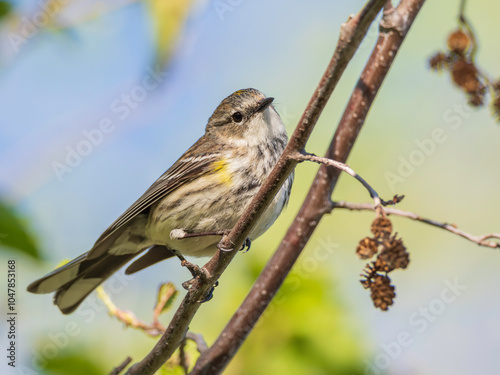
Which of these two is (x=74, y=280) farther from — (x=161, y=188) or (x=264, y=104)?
(x=264, y=104)

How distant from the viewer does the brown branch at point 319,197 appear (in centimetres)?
227

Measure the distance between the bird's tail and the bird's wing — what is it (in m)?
0.08

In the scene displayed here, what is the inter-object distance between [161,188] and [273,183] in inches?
85.1

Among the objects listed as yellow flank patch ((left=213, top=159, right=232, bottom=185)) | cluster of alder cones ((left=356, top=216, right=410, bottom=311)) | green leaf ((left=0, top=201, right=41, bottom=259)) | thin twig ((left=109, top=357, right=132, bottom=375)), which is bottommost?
thin twig ((left=109, top=357, right=132, bottom=375))

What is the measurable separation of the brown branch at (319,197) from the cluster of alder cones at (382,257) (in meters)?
0.56

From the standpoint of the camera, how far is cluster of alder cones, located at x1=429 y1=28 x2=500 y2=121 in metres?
1.99

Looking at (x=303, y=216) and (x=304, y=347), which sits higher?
(x=303, y=216)

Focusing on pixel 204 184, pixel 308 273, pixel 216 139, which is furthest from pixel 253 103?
pixel 308 273

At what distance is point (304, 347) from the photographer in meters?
2.98

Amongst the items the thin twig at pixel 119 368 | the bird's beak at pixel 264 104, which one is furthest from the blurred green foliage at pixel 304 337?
the bird's beak at pixel 264 104

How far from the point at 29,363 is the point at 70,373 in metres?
0.20

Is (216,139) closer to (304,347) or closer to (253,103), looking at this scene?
(253,103)

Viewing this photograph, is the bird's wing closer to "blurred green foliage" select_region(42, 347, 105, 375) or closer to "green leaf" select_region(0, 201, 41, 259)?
"blurred green foliage" select_region(42, 347, 105, 375)

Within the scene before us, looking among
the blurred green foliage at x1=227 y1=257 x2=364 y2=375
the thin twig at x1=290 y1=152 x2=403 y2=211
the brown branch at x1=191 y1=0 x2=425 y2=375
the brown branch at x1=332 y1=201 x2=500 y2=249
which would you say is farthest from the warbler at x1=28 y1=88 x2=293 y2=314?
the brown branch at x1=332 y1=201 x2=500 y2=249
